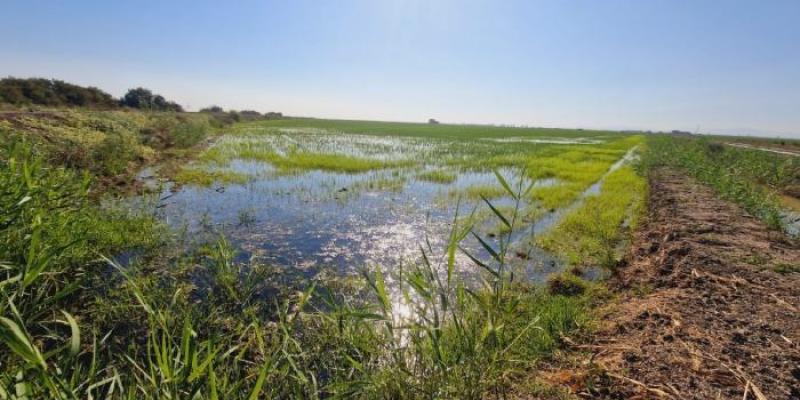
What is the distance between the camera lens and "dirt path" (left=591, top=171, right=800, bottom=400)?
2.79m

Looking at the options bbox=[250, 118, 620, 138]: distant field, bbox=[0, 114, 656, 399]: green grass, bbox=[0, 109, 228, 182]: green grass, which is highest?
bbox=[250, 118, 620, 138]: distant field

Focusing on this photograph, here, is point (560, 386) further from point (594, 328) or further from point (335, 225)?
point (335, 225)

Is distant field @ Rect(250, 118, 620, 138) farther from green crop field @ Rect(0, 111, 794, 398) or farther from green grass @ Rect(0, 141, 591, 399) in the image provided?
green grass @ Rect(0, 141, 591, 399)

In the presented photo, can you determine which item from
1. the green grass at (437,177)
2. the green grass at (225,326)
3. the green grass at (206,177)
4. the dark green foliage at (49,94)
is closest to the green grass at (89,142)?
the green grass at (206,177)

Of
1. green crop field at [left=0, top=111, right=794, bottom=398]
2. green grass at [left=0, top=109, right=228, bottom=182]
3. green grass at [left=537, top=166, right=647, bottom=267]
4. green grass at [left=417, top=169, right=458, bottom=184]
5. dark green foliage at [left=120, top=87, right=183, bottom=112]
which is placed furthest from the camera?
dark green foliage at [left=120, top=87, right=183, bottom=112]

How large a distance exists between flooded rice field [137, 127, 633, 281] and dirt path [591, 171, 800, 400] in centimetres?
132

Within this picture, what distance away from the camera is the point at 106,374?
3195 mm

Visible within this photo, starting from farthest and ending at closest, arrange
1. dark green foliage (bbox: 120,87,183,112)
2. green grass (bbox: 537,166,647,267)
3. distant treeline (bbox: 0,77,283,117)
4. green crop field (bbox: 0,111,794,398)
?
dark green foliage (bbox: 120,87,183,112) → distant treeline (bbox: 0,77,283,117) → green grass (bbox: 537,166,647,267) → green crop field (bbox: 0,111,794,398)

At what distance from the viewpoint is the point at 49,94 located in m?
27.5

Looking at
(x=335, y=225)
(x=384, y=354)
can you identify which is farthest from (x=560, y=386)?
(x=335, y=225)

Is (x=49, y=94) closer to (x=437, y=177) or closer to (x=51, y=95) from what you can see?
(x=51, y=95)

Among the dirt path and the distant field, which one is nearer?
the dirt path

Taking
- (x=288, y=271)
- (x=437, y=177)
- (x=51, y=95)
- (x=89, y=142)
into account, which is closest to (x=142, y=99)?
(x=51, y=95)

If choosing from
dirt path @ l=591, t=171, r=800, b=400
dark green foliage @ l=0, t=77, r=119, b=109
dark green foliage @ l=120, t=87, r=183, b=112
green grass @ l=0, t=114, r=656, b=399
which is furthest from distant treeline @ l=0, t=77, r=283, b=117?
dirt path @ l=591, t=171, r=800, b=400
